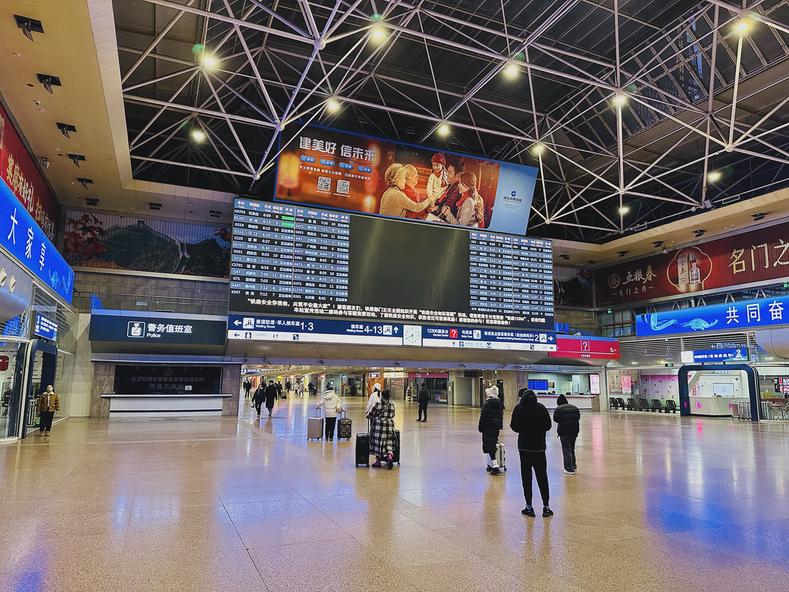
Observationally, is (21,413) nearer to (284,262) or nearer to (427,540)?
(284,262)

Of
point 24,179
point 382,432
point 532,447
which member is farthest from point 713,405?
point 24,179

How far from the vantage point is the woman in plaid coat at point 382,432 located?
9734 mm

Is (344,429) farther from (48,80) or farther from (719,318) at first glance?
(719,318)

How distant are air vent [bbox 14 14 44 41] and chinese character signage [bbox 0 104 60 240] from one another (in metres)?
3.99

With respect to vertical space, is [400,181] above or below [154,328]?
above

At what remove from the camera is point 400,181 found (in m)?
23.6

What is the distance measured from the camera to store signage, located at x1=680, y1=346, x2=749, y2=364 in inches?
1040

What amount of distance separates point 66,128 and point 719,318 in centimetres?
2963

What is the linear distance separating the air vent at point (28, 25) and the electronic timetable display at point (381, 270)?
9480 mm

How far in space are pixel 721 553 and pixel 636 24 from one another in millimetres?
19134

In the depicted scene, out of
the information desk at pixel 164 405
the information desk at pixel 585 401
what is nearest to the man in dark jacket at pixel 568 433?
the information desk at pixel 164 405

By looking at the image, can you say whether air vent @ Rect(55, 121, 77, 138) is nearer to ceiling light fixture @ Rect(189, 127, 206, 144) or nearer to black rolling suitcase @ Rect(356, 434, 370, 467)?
ceiling light fixture @ Rect(189, 127, 206, 144)

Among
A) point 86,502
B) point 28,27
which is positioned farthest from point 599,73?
point 86,502

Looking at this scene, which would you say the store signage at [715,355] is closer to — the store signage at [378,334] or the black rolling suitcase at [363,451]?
the store signage at [378,334]
